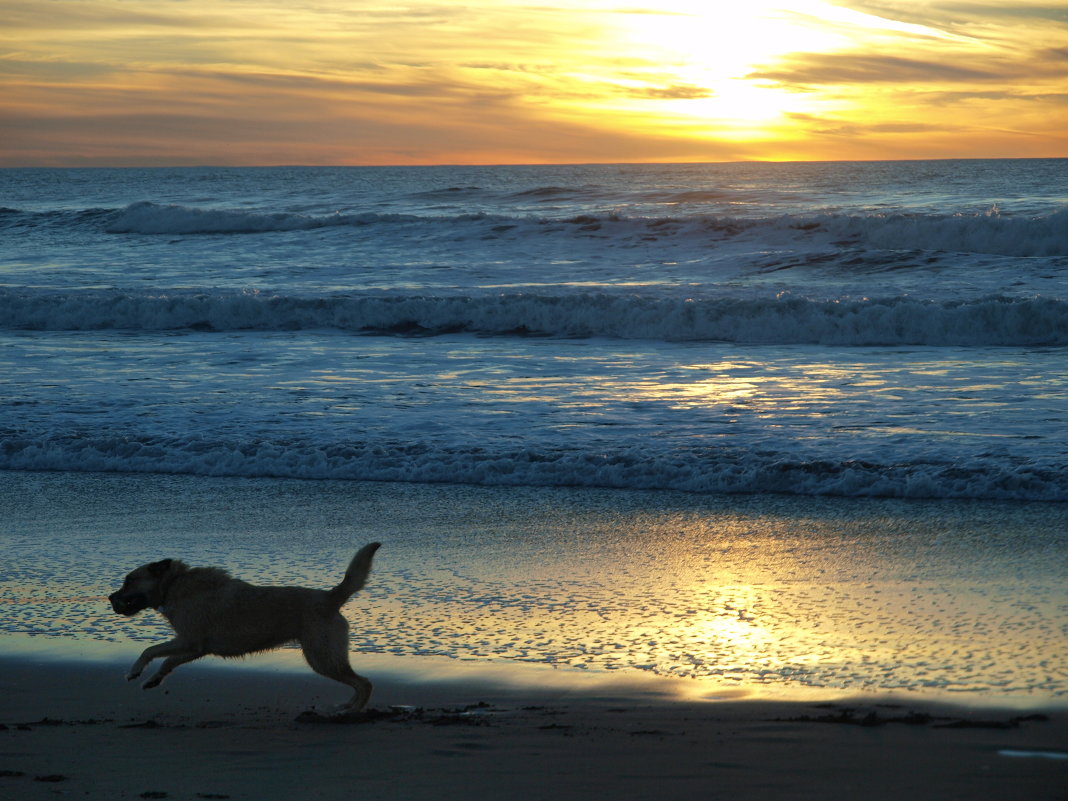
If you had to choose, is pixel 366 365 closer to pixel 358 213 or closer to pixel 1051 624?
pixel 1051 624

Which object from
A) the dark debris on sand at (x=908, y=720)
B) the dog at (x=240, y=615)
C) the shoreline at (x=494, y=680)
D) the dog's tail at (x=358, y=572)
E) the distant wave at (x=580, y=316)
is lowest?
the shoreline at (x=494, y=680)

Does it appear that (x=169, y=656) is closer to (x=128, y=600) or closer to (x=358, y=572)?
(x=128, y=600)

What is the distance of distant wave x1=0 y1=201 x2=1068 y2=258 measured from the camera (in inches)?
962

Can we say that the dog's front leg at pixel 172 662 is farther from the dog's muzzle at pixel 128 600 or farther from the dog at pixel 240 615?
the dog's muzzle at pixel 128 600

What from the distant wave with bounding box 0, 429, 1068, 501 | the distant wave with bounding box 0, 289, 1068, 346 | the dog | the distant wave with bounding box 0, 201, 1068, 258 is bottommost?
the distant wave with bounding box 0, 429, 1068, 501

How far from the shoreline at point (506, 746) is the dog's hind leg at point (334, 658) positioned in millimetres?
99

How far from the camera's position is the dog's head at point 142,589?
14.0ft

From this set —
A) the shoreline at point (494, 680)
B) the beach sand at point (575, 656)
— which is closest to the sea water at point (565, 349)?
the beach sand at point (575, 656)

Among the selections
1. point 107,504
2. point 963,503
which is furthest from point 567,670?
point 107,504

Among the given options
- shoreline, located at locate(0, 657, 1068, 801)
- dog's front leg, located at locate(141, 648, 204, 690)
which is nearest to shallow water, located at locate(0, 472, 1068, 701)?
shoreline, located at locate(0, 657, 1068, 801)

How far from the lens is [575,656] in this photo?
4.72 meters

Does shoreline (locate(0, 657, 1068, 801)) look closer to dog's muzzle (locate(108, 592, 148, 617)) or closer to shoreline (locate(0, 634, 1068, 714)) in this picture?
shoreline (locate(0, 634, 1068, 714))

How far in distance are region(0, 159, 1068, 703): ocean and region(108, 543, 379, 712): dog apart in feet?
2.58

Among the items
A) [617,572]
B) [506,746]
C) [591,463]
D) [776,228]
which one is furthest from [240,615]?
[776,228]
